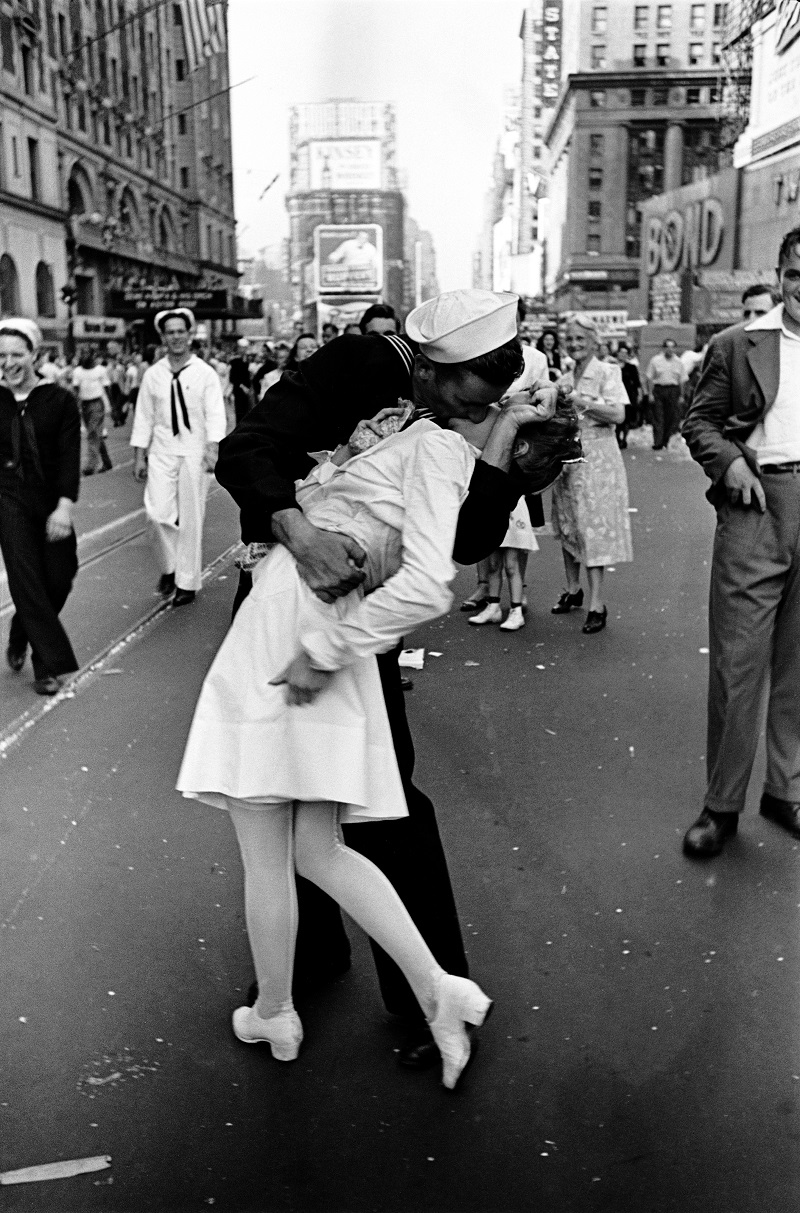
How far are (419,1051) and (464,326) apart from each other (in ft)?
5.46

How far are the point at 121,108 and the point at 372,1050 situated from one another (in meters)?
65.1

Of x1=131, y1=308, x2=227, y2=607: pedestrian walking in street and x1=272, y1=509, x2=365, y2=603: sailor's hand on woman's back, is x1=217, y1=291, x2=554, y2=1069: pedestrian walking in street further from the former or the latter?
x1=131, y1=308, x2=227, y2=607: pedestrian walking in street

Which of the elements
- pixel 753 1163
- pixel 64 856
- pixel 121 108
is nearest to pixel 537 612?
pixel 64 856

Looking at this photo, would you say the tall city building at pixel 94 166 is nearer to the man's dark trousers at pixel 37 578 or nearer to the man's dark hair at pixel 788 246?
the man's dark trousers at pixel 37 578

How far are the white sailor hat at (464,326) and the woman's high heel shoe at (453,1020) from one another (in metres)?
1.39

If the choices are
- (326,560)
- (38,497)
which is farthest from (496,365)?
(38,497)

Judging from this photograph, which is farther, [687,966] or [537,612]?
[537,612]

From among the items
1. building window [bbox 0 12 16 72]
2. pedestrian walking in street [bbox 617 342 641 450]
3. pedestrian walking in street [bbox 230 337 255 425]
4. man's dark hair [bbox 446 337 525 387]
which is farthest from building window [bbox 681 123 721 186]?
man's dark hair [bbox 446 337 525 387]

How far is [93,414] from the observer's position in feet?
68.3

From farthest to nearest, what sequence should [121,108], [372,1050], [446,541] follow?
[121,108] → [372,1050] → [446,541]

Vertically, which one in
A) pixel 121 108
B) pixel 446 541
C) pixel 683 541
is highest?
pixel 121 108

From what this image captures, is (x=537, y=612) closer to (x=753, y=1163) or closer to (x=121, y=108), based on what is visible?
(x=753, y=1163)

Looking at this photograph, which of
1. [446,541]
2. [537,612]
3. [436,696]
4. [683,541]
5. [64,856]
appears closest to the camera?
[446,541]

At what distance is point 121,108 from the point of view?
62000mm
